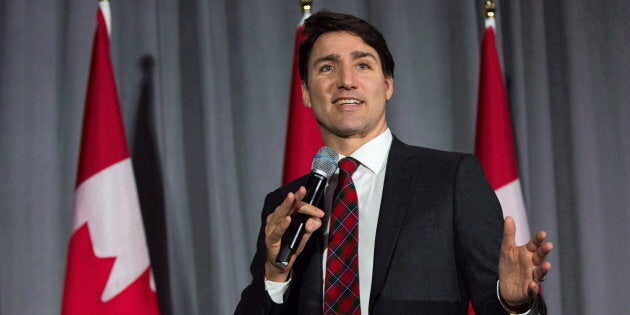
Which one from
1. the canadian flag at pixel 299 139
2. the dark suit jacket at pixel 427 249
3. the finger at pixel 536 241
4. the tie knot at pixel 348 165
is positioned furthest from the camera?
the canadian flag at pixel 299 139

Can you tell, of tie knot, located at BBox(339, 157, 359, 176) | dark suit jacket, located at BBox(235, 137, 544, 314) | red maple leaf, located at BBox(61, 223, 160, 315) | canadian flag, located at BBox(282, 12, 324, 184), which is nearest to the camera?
dark suit jacket, located at BBox(235, 137, 544, 314)

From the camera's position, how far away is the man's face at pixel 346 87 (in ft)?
6.22

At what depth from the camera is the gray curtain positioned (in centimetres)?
309

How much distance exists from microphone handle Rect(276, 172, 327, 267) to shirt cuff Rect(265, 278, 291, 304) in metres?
0.11

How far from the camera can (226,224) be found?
3.17 meters

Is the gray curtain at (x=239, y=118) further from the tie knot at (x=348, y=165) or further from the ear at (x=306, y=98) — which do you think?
the tie knot at (x=348, y=165)

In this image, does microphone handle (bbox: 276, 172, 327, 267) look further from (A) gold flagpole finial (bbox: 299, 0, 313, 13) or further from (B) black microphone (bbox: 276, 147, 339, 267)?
(A) gold flagpole finial (bbox: 299, 0, 313, 13)

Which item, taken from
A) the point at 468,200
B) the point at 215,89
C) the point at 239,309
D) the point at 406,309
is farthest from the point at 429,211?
the point at 215,89

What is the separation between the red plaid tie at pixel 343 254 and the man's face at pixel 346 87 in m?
0.14

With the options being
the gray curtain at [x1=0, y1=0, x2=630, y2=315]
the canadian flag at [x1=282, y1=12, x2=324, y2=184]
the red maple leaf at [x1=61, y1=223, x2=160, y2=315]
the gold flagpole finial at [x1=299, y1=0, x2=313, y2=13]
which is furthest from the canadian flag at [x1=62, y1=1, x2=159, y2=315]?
the gold flagpole finial at [x1=299, y1=0, x2=313, y2=13]

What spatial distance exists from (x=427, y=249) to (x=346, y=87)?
1.53 ft

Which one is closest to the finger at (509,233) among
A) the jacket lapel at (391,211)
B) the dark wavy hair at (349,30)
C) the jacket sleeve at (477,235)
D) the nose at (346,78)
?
the jacket sleeve at (477,235)

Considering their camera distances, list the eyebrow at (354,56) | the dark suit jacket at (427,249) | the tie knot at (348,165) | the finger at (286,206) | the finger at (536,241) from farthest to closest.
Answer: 1. the eyebrow at (354,56)
2. the tie knot at (348,165)
3. the dark suit jacket at (427,249)
4. the finger at (286,206)
5. the finger at (536,241)

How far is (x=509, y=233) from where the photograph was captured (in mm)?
1390
